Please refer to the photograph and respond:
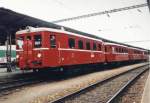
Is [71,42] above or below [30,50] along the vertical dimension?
above

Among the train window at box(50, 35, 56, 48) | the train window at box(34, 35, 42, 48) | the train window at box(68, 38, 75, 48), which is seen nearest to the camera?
the train window at box(34, 35, 42, 48)

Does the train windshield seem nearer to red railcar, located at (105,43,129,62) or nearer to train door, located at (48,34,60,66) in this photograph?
train door, located at (48,34,60,66)

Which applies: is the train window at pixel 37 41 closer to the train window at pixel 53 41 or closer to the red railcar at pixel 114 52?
the train window at pixel 53 41

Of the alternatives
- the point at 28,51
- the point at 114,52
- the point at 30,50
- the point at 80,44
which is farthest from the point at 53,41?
the point at 114,52

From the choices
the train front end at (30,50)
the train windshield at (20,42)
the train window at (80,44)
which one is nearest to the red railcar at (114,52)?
the train window at (80,44)

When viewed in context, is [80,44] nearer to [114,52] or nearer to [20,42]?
[20,42]

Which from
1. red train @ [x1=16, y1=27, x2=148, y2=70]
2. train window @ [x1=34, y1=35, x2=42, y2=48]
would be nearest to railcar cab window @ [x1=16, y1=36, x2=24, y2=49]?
red train @ [x1=16, y1=27, x2=148, y2=70]

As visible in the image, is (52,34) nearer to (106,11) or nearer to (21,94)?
(21,94)

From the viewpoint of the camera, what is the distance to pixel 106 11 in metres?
36.1

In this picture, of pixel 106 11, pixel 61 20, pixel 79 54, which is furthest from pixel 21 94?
pixel 61 20

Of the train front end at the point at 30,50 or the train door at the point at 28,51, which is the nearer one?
the train front end at the point at 30,50

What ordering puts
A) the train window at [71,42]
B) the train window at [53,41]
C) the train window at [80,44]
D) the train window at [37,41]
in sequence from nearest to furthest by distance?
1. the train window at [37,41]
2. the train window at [53,41]
3. the train window at [71,42]
4. the train window at [80,44]

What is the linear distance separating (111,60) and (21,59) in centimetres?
1486

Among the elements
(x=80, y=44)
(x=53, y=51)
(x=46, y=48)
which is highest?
(x=80, y=44)
